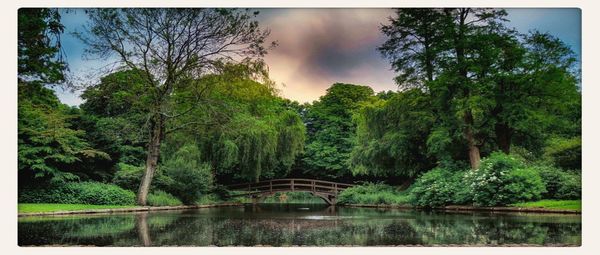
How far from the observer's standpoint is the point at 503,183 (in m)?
16.1

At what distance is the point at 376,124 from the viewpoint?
78.4ft

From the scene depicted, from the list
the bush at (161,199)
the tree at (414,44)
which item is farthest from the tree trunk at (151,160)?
the tree at (414,44)

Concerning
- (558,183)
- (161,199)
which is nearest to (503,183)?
(558,183)

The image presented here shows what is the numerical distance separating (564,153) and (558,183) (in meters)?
1.45

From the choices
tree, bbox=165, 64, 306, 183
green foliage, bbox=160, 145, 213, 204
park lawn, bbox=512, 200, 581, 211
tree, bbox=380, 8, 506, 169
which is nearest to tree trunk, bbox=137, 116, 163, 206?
tree, bbox=165, 64, 306, 183

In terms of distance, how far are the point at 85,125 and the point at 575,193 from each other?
15.2m

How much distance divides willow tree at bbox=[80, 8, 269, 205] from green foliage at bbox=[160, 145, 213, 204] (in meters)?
2.52

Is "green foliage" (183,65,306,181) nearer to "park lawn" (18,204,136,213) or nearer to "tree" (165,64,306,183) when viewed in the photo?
"tree" (165,64,306,183)

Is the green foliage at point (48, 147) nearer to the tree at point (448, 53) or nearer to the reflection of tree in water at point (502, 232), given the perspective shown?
the reflection of tree in water at point (502, 232)

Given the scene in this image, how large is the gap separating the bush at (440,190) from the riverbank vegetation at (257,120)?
0.05m

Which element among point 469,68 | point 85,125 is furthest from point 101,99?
point 469,68

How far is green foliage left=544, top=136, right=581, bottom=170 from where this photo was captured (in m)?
12.4

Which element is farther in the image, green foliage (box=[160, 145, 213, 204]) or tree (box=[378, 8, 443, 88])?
green foliage (box=[160, 145, 213, 204])

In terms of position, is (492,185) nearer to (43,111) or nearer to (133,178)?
(133,178)
